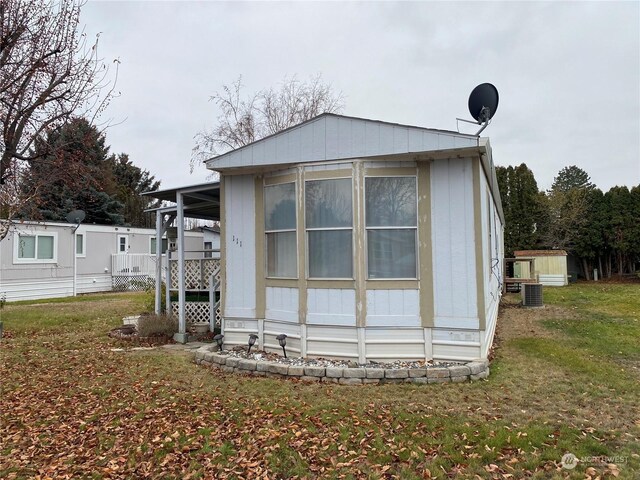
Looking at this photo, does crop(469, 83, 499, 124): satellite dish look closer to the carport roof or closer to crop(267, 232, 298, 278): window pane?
crop(267, 232, 298, 278): window pane

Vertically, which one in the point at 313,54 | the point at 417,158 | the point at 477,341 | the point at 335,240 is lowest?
the point at 477,341

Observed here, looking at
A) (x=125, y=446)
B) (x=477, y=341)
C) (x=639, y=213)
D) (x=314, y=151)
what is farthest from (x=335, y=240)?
(x=639, y=213)

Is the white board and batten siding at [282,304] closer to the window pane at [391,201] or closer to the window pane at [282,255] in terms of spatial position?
the window pane at [282,255]

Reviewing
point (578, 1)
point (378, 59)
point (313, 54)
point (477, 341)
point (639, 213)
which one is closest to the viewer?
point (477, 341)

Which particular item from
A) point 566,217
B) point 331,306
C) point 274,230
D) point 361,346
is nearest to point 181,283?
point 274,230

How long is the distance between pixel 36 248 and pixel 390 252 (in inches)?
609

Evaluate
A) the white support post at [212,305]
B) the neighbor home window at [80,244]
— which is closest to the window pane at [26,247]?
the neighbor home window at [80,244]

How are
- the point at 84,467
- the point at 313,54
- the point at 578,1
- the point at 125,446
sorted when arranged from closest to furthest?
the point at 84,467 → the point at 125,446 → the point at 578,1 → the point at 313,54

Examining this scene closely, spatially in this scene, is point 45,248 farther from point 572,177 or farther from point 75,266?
point 572,177

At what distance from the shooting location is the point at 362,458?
3.10 m

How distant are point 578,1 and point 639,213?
14195 millimetres

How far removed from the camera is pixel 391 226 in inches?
Result: 211

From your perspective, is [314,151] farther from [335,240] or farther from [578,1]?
[578,1]

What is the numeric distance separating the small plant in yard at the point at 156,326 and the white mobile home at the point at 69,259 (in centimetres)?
755
